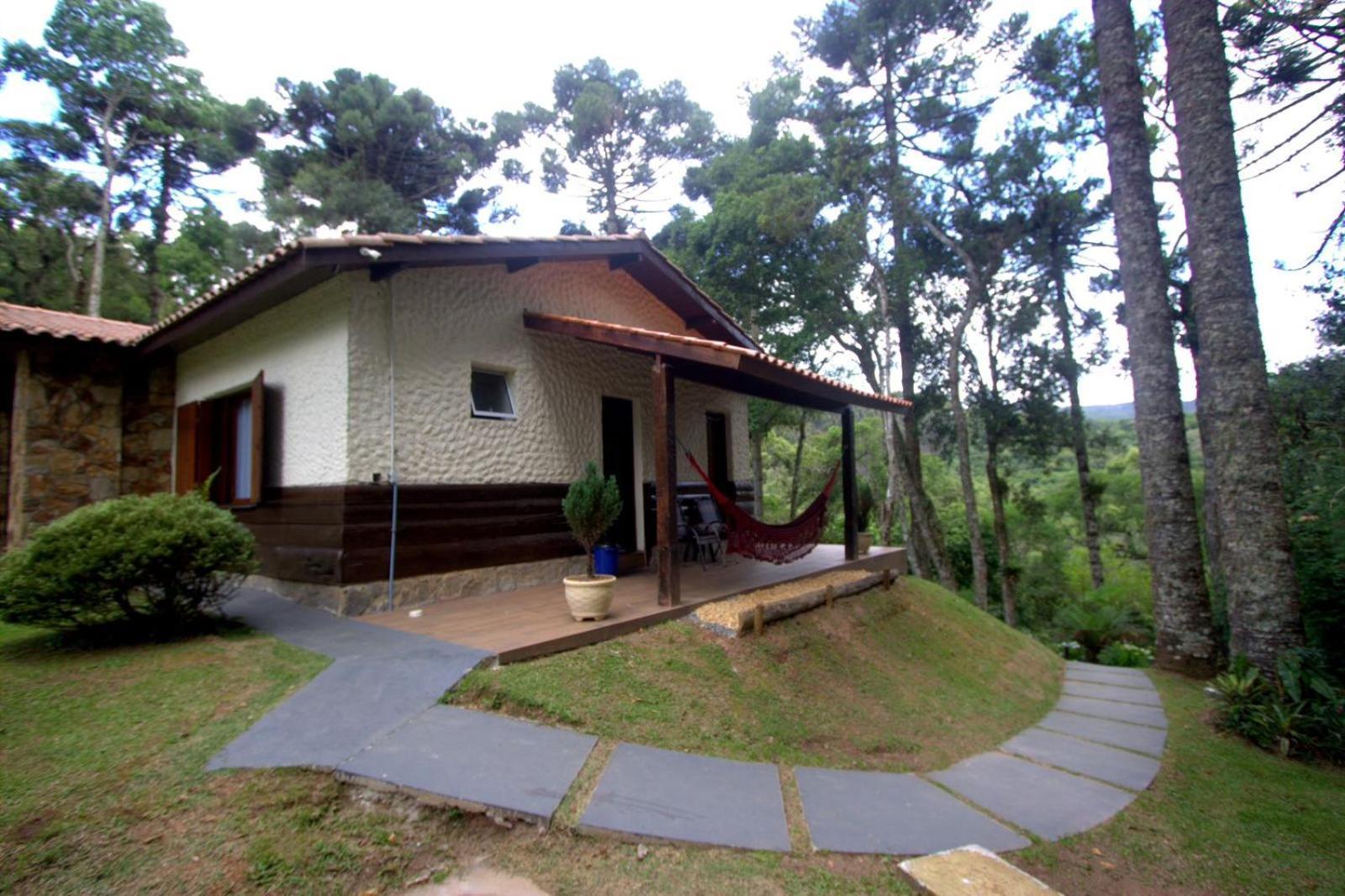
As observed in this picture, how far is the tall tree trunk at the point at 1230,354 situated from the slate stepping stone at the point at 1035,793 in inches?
107

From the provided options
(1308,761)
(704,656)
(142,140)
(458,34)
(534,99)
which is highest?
(534,99)

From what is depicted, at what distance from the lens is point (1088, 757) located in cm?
416

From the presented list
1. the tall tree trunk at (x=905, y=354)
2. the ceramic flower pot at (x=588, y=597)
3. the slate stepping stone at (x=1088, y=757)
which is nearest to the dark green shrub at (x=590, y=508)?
the ceramic flower pot at (x=588, y=597)

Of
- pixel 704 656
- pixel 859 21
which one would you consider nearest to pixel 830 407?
pixel 704 656

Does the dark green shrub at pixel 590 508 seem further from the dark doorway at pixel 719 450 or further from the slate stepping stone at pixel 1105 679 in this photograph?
the slate stepping stone at pixel 1105 679

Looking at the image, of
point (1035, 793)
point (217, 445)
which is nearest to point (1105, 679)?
→ point (1035, 793)

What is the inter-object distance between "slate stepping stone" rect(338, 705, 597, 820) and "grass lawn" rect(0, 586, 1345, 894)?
0.08 m

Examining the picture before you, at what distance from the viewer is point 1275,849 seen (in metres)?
3.02

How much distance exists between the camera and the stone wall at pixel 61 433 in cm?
659

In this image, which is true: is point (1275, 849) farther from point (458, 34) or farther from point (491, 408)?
point (458, 34)

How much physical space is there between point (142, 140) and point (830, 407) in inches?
842

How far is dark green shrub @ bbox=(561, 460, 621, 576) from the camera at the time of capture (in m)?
→ 4.80

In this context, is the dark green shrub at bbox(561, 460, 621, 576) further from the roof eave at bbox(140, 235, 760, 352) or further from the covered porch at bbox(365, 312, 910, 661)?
the roof eave at bbox(140, 235, 760, 352)

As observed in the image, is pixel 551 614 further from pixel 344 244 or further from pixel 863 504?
pixel 863 504
